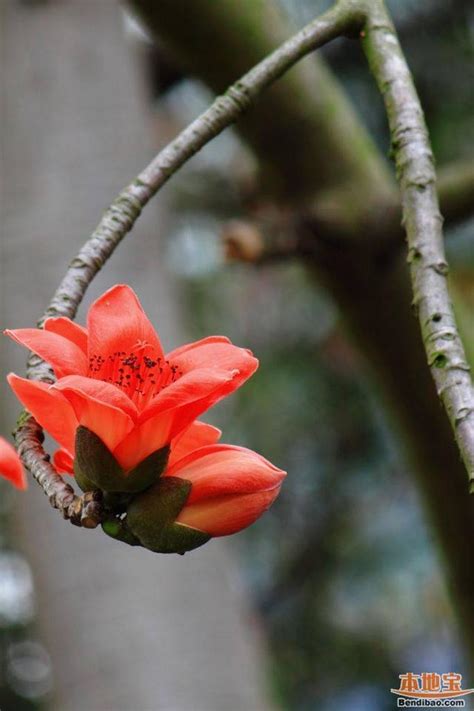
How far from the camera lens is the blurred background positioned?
1772 mm

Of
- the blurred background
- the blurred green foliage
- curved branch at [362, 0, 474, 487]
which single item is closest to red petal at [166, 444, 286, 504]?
curved branch at [362, 0, 474, 487]

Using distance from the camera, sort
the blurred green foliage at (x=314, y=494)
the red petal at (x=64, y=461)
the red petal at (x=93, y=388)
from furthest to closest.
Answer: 1. the blurred green foliage at (x=314, y=494)
2. the red petal at (x=64, y=461)
3. the red petal at (x=93, y=388)

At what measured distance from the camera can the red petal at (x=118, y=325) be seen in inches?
23.7

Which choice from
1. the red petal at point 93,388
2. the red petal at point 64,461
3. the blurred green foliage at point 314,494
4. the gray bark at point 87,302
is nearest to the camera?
the red petal at point 93,388

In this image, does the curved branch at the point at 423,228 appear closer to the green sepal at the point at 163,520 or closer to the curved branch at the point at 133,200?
the curved branch at the point at 133,200

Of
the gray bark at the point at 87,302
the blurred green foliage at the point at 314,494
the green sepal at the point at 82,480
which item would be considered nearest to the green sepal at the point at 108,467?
the green sepal at the point at 82,480

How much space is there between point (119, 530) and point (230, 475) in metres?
Answer: 0.07

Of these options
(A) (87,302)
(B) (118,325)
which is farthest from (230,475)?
(A) (87,302)

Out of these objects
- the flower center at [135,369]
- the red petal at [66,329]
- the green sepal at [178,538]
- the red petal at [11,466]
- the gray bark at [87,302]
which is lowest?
the green sepal at [178,538]

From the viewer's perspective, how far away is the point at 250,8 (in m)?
1.33

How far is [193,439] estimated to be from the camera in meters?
0.62

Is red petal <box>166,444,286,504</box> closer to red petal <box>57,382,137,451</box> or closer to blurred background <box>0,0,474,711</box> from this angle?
red petal <box>57,382,137,451</box>

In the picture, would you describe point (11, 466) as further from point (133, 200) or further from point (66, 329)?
point (133, 200)

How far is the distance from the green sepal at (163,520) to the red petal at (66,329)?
0.10 m
